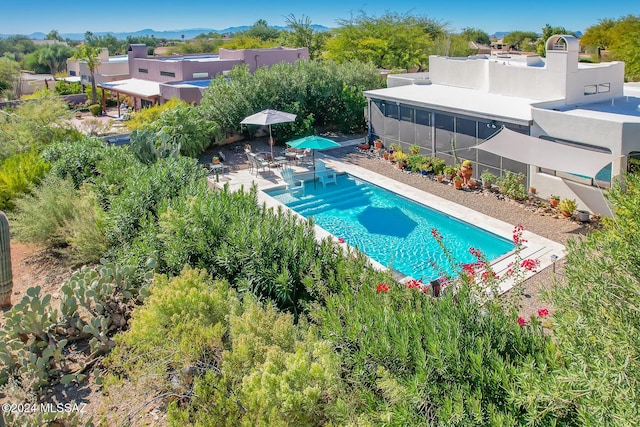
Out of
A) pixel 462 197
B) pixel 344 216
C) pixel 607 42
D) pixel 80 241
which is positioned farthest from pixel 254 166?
pixel 607 42

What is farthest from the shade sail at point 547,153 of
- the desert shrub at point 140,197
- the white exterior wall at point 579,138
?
the desert shrub at point 140,197

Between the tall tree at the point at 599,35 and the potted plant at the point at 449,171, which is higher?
the tall tree at the point at 599,35

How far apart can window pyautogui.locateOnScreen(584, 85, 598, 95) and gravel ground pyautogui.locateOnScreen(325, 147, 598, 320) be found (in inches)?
233

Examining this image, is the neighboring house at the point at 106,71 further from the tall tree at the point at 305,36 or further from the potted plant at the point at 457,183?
the potted plant at the point at 457,183

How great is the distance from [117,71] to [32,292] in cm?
5144

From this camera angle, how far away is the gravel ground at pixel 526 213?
12821 millimetres

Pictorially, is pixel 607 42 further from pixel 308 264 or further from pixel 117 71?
pixel 308 264

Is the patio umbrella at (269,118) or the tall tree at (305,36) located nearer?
the patio umbrella at (269,118)

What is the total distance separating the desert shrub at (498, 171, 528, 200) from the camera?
18.5m

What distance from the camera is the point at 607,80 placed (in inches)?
830

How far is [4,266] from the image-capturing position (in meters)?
11.0

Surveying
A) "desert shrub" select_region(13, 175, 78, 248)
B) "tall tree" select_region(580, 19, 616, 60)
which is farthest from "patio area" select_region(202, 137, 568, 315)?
"tall tree" select_region(580, 19, 616, 60)

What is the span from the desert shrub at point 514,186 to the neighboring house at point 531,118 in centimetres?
31

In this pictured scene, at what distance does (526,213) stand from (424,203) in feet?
12.1
